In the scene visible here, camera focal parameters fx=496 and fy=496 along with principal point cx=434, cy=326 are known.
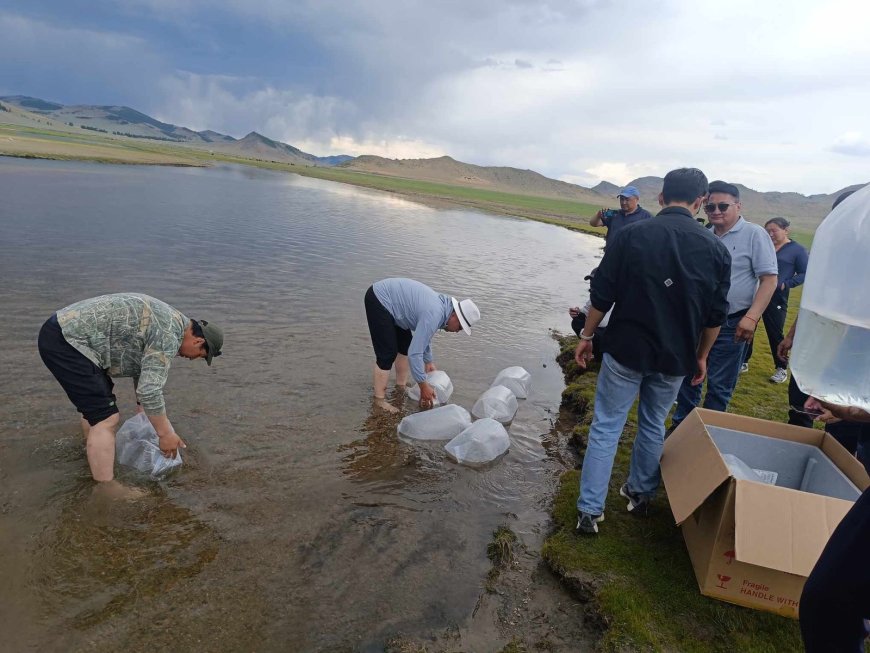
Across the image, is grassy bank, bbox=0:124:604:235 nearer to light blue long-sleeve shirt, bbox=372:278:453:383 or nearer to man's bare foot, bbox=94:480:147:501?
light blue long-sleeve shirt, bbox=372:278:453:383

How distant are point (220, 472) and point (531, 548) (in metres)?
3.21

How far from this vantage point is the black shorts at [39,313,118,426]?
4094mm

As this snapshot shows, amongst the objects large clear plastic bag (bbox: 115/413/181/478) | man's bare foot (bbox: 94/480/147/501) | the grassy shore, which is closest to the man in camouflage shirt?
man's bare foot (bbox: 94/480/147/501)

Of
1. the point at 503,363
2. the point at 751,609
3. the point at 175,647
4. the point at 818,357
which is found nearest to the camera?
the point at 818,357

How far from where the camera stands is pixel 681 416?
604cm

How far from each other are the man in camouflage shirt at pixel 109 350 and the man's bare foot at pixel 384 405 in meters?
3.00

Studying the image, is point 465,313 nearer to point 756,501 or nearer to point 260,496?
point 260,496

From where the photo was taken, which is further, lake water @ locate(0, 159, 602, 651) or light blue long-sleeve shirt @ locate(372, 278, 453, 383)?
light blue long-sleeve shirt @ locate(372, 278, 453, 383)

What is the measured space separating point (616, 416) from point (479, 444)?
7.01ft

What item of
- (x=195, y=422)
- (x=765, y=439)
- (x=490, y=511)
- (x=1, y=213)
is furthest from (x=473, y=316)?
(x=1, y=213)

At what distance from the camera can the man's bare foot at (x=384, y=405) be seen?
6977mm

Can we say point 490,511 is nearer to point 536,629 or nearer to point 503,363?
point 536,629

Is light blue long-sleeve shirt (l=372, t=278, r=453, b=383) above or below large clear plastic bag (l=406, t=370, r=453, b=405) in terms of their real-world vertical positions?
above

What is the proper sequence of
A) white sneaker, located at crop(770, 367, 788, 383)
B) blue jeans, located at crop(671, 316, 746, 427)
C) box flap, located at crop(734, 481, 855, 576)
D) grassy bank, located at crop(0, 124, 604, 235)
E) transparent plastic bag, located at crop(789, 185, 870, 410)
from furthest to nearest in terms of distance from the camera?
A: grassy bank, located at crop(0, 124, 604, 235) < white sneaker, located at crop(770, 367, 788, 383) < blue jeans, located at crop(671, 316, 746, 427) < box flap, located at crop(734, 481, 855, 576) < transparent plastic bag, located at crop(789, 185, 870, 410)
